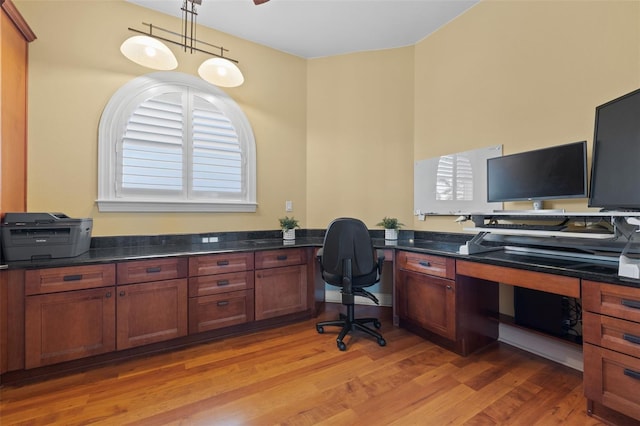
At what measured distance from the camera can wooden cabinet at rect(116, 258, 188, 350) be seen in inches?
80.4

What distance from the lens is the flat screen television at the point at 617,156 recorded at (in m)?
1.49

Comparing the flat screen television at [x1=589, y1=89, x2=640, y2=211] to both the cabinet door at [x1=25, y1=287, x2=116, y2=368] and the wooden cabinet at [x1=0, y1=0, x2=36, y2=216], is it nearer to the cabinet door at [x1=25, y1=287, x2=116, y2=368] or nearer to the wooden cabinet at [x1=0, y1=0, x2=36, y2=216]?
the cabinet door at [x1=25, y1=287, x2=116, y2=368]

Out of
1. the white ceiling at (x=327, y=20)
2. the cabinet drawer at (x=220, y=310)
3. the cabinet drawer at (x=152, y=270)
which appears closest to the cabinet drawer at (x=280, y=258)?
the cabinet drawer at (x=220, y=310)

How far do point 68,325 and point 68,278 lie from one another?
32cm

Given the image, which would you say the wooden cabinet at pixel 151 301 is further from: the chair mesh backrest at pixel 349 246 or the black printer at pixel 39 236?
the chair mesh backrest at pixel 349 246

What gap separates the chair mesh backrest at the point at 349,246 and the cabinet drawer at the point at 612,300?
1.33 metres

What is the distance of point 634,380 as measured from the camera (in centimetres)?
132

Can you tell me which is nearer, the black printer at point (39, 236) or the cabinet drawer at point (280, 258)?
the black printer at point (39, 236)

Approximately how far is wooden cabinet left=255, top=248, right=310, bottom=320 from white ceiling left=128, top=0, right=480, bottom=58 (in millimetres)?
2388

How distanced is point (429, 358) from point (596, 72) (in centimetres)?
239

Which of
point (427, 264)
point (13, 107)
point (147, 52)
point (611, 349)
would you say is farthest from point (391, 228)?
point (13, 107)

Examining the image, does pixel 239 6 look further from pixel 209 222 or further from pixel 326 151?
pixel 209 222

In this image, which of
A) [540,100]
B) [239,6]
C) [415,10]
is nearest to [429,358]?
[540,100]

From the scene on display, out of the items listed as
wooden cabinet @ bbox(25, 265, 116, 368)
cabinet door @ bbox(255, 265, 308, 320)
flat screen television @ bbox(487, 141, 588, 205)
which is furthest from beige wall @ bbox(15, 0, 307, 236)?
flat screen television @ bbox(487, 141, 588, 205)
